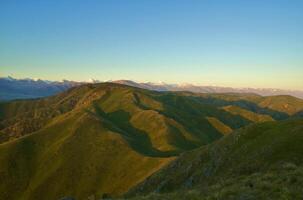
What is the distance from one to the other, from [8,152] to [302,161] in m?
186

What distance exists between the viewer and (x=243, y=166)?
46.8m

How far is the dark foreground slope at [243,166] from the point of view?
2272 cm

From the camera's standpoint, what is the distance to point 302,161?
137 ft

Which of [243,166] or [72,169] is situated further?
[72,169]

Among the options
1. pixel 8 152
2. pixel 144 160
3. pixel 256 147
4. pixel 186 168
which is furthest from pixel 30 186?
pixel 256 147

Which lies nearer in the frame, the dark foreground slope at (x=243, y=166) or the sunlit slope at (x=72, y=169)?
the dark foreground slope at (x=243, y=166)

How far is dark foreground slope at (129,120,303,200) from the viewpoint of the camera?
22.7 m

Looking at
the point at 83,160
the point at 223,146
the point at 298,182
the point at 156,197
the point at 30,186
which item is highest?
the point at 298,182

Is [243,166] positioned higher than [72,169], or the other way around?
[243,166]

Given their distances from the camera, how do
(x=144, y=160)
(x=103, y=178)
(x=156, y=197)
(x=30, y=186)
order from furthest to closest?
(x=30, y=186), (x=103, y=178), (x=144, y=160), (x=156, y=197)

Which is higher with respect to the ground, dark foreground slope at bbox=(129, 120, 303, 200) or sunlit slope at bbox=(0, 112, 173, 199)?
dark foreground slope at bbox=(129, 120, 303, 200)

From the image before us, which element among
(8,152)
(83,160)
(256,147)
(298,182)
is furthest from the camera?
(8,152)

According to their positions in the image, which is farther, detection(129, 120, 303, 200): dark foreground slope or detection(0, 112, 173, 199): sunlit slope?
detection(0, 112, 173, 199): sunlit slope

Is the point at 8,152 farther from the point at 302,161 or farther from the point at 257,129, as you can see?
the point at 302,161
